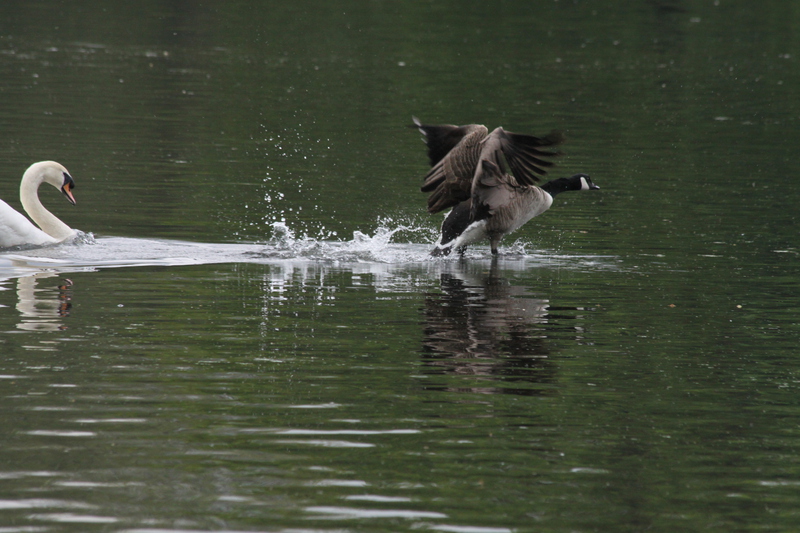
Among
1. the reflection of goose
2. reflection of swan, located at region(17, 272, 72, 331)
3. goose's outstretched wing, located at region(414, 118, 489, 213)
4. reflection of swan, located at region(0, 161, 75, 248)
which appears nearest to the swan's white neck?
reflection of swan, located at region(0, 161, 75, 248)

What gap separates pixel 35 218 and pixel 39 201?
0.22m

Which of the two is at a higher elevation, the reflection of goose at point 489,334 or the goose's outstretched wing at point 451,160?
the goose's outstretched wing at point 451,160

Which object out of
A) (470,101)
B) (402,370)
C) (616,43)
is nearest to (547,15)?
(616,43)

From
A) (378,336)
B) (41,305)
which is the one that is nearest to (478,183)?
Answer: (378,336)

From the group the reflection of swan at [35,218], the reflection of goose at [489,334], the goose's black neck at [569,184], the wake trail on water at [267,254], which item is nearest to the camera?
the reflection of goose at [489,334]

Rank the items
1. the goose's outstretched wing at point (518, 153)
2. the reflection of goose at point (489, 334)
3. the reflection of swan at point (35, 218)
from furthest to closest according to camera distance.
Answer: the reflection of swan at point (35, 218) → the goose's outstretched wing at point (518, 153) → the reflection of goose at point (489, 334)

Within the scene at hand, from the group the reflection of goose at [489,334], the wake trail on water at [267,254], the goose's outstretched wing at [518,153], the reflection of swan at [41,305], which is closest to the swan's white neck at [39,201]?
the wake trail on water at [267,254]

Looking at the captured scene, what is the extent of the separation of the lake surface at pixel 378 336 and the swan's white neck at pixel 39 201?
52 centimetres

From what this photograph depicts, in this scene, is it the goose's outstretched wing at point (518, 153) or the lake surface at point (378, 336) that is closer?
the lake surface at point (378, 336)

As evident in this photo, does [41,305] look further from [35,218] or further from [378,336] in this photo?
[35,218]

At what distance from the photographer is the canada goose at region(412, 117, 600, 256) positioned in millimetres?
13172

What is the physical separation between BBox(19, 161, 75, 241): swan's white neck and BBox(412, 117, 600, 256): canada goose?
174 inches

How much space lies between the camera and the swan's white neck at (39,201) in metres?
13.8

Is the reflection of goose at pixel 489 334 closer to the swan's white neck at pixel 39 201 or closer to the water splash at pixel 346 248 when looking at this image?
the water splash at pixel 346 248
